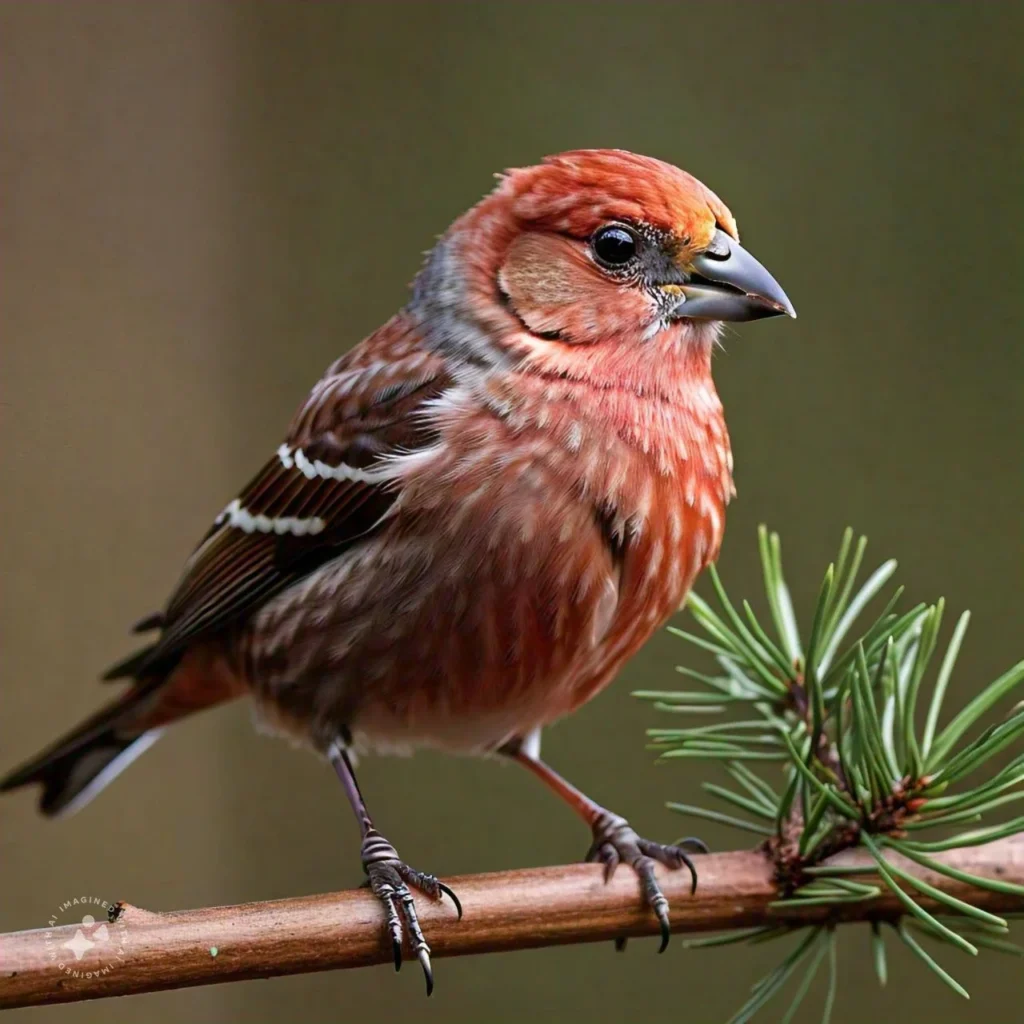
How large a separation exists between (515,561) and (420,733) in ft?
1.27

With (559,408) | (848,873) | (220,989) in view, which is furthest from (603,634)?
(220,989)

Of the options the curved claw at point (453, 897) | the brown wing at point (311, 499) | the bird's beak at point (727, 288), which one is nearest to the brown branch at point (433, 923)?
the curved claw at point (453, 897)

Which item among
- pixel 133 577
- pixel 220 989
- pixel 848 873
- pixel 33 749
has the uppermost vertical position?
pixel 848 873

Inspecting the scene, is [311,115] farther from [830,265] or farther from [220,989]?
[220,989]

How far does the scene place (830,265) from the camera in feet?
11.1

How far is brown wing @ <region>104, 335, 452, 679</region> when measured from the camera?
199 centimetres

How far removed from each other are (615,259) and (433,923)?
1.03 metres

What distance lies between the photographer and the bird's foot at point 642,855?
66.7 inches

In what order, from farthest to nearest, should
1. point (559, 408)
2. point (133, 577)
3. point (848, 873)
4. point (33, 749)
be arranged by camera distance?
point (133, 577) < point (33, 749) < point (559, 408) < point (848, 873)

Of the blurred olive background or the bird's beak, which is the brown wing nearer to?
the bird's beak

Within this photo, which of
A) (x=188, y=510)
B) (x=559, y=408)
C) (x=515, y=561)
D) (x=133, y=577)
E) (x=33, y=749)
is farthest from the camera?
(x=188, y=510)

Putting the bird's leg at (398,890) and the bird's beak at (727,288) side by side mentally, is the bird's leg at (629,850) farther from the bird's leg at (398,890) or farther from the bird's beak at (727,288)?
the bird's beak at (727,288)

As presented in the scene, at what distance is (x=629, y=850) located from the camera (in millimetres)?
1859

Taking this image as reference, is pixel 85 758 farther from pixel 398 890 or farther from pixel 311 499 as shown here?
pixel 398 890
